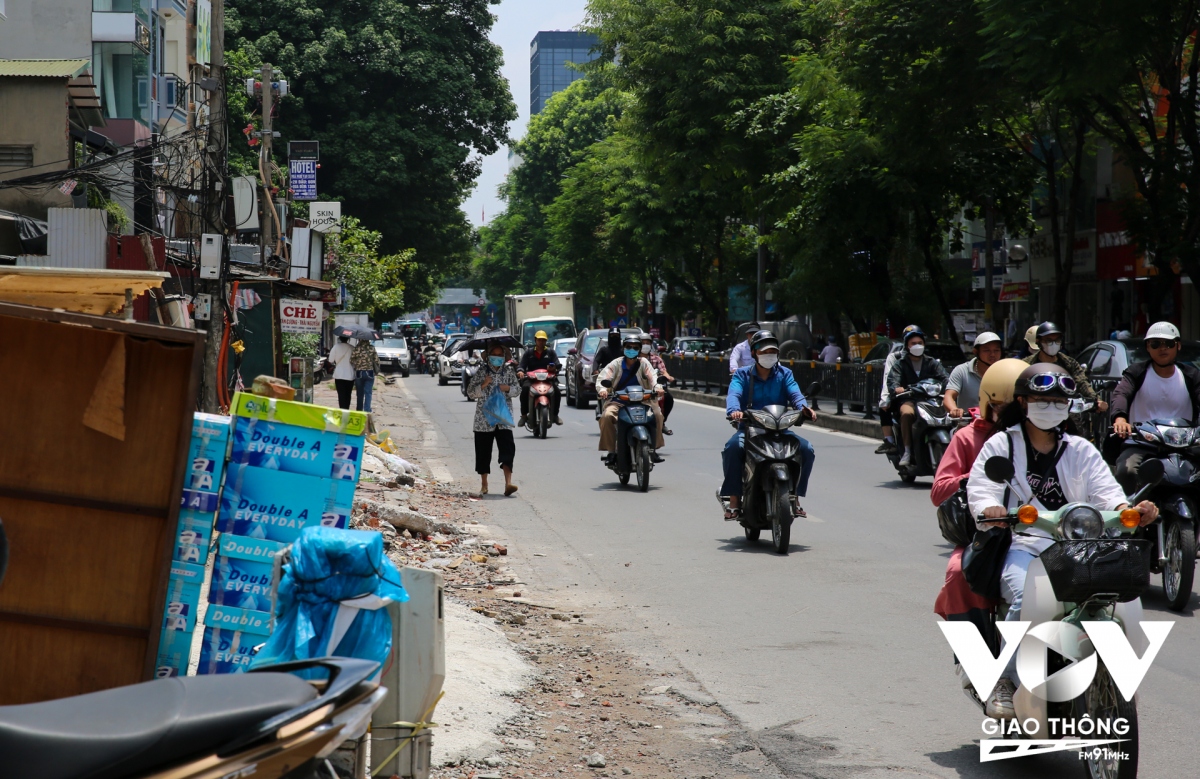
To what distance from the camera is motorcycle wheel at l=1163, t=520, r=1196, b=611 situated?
7.83 meters

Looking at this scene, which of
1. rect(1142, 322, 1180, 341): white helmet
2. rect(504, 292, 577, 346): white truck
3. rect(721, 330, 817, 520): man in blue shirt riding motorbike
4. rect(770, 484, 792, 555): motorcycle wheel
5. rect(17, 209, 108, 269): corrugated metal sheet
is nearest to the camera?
rect(1142, 322, 1180, 341): white helmet

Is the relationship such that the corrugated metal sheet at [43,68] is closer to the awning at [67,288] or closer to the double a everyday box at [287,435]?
the awning at [67,288]

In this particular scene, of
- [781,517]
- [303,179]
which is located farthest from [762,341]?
[303,179]

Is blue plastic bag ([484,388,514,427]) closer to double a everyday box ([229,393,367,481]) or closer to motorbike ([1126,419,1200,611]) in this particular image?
motorbike ([1126,419,1200,611])

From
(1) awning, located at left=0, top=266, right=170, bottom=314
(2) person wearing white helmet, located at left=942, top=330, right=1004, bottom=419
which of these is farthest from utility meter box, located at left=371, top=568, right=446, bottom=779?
(2) person wearing white helmet, located at left=942, top=330, right=1004, bottom=419

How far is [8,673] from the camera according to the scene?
15.5 feet

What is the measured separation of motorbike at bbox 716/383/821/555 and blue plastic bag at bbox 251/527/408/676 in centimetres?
634

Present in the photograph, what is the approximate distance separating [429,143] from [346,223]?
22.2 feet

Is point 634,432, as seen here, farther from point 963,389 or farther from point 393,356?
point 393,356

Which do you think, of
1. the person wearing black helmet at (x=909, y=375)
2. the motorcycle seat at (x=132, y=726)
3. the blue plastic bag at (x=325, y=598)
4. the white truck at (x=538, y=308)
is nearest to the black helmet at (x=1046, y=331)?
the person wearing black helmet at (x=909, y=375)

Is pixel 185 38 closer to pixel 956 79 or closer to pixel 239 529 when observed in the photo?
pixel 956 79

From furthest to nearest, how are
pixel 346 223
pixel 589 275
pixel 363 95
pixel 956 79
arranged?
pixel 589 275 < pixel 363 95 < pixel 346 223 < pixel 956 79

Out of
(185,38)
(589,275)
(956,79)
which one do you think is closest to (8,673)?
(956,79)

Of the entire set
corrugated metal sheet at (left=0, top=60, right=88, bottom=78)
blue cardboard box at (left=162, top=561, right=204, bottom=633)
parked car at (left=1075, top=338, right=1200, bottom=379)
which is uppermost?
corrugated metal sheet at (left=0, top=60, right=88, bottom=78)
